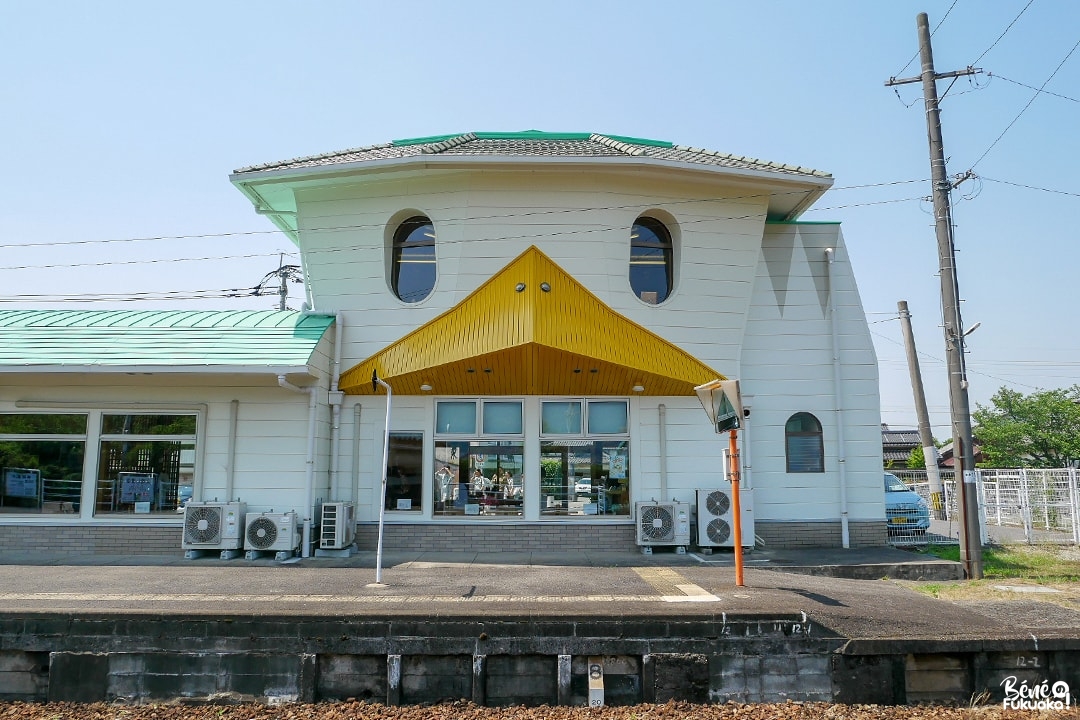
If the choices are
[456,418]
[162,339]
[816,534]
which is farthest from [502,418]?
[816,534]

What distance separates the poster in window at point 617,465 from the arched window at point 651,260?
273 centimetres

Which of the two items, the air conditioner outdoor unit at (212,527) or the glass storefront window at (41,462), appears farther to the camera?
the glass storefront window at (41,462)

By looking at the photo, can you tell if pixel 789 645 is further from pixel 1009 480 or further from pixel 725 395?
pixel 1009 480

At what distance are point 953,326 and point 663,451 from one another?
5.06 metres

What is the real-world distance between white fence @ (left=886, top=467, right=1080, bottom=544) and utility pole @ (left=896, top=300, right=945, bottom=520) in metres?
0.88

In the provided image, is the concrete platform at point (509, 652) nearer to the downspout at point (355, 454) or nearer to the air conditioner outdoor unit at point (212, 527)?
the air conditioner outdoor unit at point (212, 527)

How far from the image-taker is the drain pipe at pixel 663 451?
1277cm

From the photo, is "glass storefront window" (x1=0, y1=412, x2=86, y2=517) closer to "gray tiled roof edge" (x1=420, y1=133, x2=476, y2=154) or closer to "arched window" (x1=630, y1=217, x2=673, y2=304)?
"gray tiled roof edge" (x1=420, y1=133, x2=476, y2=154)

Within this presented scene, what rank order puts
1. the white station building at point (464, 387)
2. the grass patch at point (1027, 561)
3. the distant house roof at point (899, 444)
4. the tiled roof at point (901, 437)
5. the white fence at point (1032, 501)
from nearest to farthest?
the grass patch at point (1027, 561) → the white station building at point (464, 387) → the white fence at point (1032, 501) → the distant house roof at point (899, 444) → the tiled roof at point (901, 437)

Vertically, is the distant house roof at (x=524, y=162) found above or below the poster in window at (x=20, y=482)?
above

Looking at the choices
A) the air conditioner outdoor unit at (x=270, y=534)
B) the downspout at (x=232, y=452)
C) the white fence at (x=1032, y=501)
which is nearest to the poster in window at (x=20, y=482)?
the downspout at (x=232, y=452)

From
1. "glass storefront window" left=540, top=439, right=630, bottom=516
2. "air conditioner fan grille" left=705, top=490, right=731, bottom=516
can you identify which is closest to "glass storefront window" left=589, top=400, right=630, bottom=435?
"glass storefront window" left=540, top=439, right=630, bottom=516

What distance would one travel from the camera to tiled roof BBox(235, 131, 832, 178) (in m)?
12.5

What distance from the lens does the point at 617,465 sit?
12.9 m
